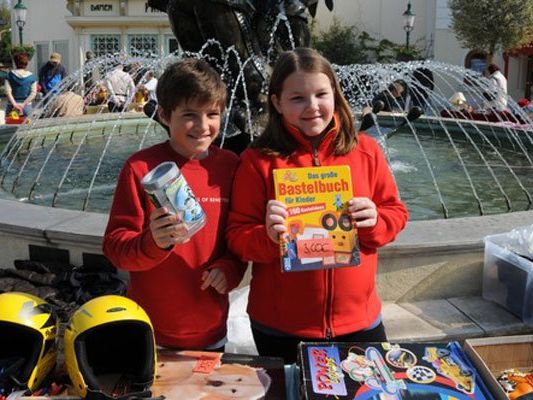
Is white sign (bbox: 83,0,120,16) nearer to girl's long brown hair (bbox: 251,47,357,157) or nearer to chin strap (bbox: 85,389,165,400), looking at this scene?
girl's long brown hair (bbox: 251,47,357,157)

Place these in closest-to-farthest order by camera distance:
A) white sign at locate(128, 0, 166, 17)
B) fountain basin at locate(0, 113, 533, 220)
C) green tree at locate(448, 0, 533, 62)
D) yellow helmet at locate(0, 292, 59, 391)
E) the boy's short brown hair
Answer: yellow helmet at locate(0, 292, 59, 391), the boy's short brown hair, fountain basin at locate(0, 113, 533, 220), green tree at locate(448, 0, 533, 62), white sign at locate(128, 0, 166, 17)

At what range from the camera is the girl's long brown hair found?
2.12 metres

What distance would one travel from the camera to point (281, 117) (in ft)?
7.25

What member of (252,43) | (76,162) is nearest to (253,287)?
(252,43)

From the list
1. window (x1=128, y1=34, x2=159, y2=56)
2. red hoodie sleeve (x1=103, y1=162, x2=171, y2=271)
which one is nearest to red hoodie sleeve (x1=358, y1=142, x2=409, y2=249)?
red hoodie sleeve (x1=103, y1=162, x2=171, y2=271)

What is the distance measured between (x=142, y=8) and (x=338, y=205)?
3191 cm

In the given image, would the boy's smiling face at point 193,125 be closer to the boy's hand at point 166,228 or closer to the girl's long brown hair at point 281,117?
the girl's long brown hair at point 281,117

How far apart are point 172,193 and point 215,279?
1.50ft

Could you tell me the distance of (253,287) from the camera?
228cm

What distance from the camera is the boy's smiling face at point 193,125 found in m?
2.11

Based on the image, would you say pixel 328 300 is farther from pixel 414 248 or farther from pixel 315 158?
pixel 414 248

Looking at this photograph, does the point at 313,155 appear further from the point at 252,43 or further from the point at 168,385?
the point at 252,43

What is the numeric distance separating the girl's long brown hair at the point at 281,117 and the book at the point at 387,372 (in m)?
0.65

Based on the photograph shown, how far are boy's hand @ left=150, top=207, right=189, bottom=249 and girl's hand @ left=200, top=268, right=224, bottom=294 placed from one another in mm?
278
